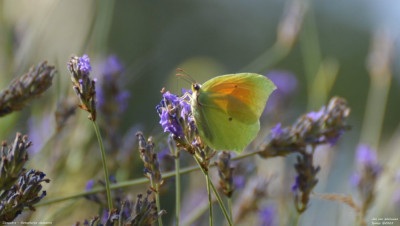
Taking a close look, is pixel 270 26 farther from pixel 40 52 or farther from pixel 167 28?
pixel 40 52

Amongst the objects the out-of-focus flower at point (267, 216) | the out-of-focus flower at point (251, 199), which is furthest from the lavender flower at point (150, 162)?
the out-of-focus flower at point (267, 216)

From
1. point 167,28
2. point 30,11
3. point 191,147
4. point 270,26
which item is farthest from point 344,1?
point 191,147

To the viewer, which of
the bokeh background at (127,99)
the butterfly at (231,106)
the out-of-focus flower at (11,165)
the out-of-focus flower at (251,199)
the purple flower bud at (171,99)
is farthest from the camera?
the bokeh background at (127,99)

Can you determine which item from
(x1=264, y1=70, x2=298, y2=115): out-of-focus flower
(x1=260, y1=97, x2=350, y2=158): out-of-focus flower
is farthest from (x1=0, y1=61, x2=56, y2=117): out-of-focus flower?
(x1=264, y1=70, x2=298, y2=115): out-of-focus flower

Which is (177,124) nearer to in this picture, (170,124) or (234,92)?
(170,124)

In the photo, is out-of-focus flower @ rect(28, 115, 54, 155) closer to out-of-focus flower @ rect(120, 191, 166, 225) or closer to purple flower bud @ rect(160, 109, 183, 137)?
purple flower bud @ rect(160, 109, 183, 137)

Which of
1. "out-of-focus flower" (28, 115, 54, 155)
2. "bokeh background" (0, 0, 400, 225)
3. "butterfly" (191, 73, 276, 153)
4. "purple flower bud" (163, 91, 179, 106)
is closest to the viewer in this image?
"purple flower bud" (163, 91, 179, 106)

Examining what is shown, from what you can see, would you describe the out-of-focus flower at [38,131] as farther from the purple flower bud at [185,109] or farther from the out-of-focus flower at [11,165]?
the out-of-focus flower at [11,165]
